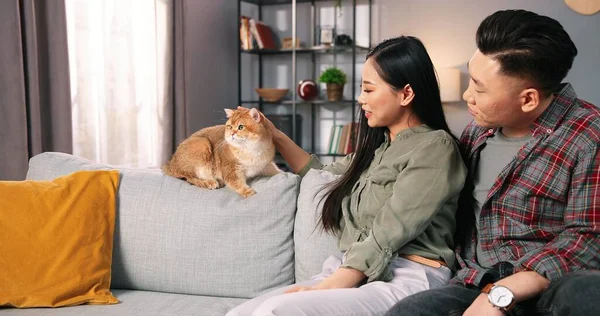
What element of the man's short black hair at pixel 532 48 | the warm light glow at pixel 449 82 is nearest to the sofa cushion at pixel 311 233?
the man's short black hair at pixel 532 48

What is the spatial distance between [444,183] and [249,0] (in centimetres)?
405

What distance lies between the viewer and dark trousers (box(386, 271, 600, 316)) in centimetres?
115

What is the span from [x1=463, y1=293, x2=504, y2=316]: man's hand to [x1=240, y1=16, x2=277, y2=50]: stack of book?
3967 mm

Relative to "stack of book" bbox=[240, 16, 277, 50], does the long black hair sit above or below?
below

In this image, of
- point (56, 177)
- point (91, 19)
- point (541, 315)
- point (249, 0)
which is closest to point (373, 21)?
point (249, 0)

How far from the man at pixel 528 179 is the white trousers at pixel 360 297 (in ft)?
0.28

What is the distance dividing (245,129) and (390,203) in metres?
0.67

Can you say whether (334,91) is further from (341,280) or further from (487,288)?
(487,288)

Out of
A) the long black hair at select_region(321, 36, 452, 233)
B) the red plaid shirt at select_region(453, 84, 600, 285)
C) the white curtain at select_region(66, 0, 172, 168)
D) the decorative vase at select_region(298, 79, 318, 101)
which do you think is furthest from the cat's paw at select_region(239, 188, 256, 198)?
the decorative vase at select_region(298, 79, 318, 101)

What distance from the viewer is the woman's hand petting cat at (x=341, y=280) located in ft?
4.99

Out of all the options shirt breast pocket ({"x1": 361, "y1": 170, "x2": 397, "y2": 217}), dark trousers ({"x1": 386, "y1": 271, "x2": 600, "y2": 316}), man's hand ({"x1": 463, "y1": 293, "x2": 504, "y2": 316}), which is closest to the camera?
dark trousers ({"x1": 386, "y1": 271, "x2": 600, "y2": 316})

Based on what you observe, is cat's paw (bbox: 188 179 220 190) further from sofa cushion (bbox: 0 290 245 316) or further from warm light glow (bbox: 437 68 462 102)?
warm light glow (bbox: 437 68 462 102)

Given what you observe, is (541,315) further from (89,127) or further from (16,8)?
(89,127)

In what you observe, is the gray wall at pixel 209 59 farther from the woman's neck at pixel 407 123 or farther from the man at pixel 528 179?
the man at pixel 528 179
